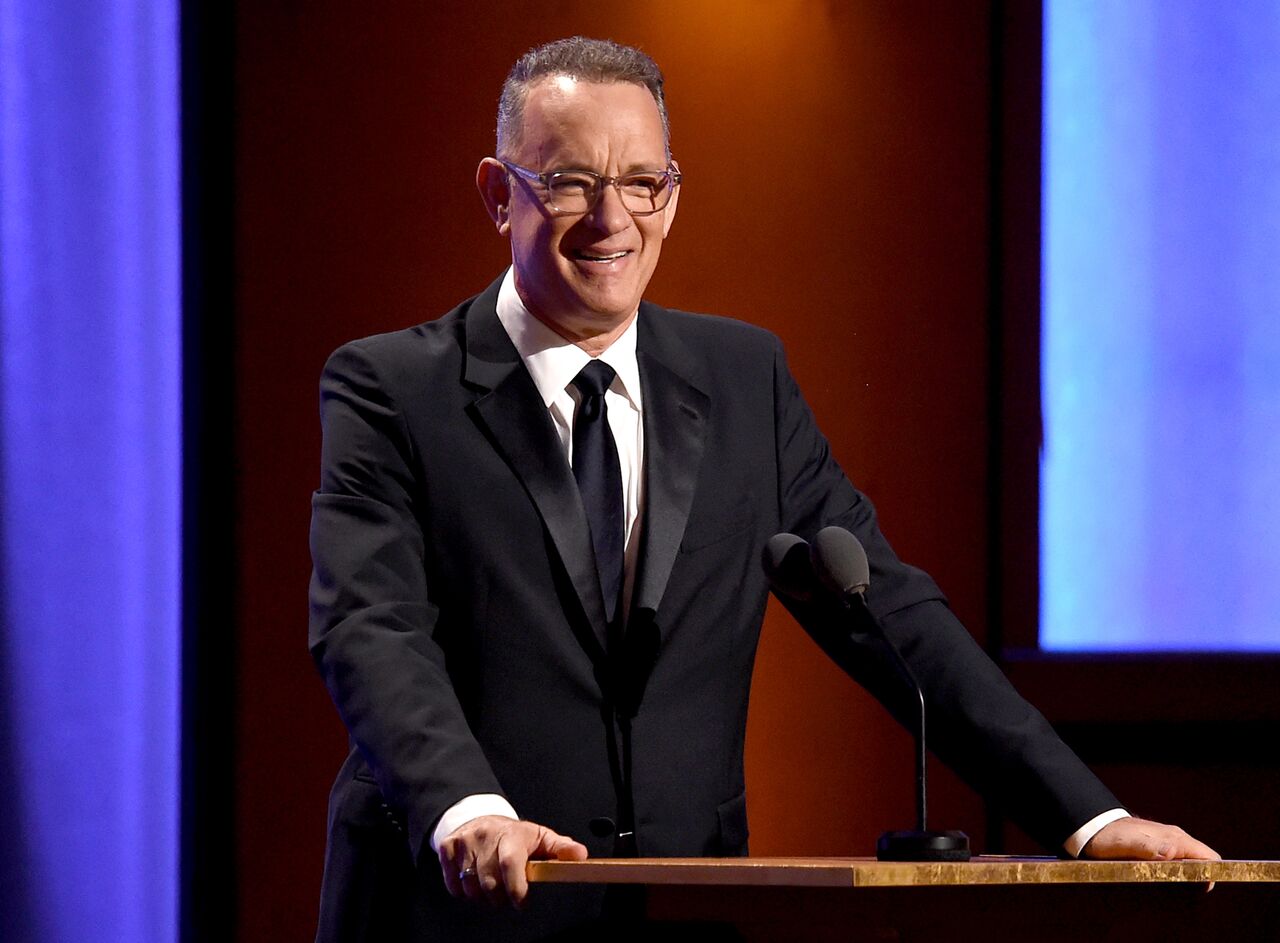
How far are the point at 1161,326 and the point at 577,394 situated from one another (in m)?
1.60

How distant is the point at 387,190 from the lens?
10.2 feet

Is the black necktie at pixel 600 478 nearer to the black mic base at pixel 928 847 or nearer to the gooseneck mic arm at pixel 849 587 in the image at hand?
the gooseneck mic arm at pixel 849 587

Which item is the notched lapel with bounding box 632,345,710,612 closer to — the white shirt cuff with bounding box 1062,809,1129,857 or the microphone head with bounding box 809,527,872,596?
the microphone head with bounding box 809,527,872,596

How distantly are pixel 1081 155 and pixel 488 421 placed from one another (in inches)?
67.4

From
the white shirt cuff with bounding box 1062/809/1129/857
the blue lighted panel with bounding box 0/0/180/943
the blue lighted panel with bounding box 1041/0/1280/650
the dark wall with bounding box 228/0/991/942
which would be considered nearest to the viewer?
the white shirt cuff with bounding box 1062/809/1129/857

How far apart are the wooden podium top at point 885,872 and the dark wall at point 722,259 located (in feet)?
5.77

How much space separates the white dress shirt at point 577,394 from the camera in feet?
6.63

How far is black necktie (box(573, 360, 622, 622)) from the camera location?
195cm

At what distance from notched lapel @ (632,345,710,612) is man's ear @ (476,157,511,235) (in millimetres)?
259

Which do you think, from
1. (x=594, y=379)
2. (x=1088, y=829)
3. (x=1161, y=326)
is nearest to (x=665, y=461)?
(x=594, y=379)

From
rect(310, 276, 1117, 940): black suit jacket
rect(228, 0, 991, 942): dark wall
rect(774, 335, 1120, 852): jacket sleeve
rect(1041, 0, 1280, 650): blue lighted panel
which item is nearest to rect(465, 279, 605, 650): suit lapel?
rect(310, 276, 1117, 940): black suit jacket

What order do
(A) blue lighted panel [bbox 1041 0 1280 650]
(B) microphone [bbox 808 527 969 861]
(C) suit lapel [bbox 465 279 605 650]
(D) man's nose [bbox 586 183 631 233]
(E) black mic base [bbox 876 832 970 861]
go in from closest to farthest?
(E) black mic base [bbox 876 832 970 861] → (B) microphone [bbox 808 527 969 861] → (C) suit lapel [bbox 465 279 605 650] → (D) man's nose [bbox 586 183 631 233] → (A) blue lighted panel [bbox 1041 0 1280 650]

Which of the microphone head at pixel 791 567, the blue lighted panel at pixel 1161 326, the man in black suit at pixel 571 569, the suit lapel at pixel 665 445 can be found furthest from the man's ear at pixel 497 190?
the blue lighted panel at pixel 1161 326

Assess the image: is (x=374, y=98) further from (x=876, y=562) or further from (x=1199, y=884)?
(x=1199, y=884)
